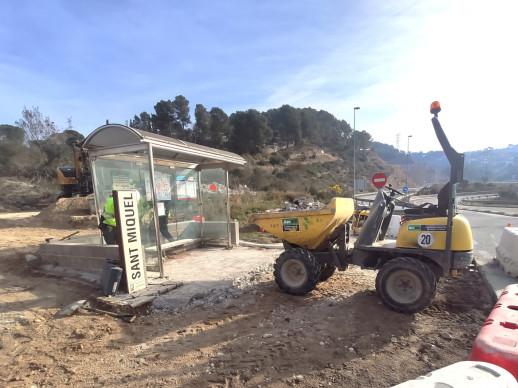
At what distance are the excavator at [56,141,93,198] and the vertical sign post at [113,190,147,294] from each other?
1353cm

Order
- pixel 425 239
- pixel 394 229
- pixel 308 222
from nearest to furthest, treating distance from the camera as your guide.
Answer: pixel 425 239 < pixel 308 222 < pixel 394 229

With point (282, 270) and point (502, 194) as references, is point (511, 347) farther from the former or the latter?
point (502, 194)

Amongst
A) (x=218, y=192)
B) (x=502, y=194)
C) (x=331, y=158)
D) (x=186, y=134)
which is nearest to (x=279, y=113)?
(x=331, y=158)

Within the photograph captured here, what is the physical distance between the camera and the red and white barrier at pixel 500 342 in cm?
228

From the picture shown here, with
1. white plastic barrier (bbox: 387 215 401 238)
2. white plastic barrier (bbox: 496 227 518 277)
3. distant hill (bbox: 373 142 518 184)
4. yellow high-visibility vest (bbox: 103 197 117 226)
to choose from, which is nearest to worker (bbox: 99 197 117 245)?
yellow high-visibility vest (bbox: 103 197 117 226)

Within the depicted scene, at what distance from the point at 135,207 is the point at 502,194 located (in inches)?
2018

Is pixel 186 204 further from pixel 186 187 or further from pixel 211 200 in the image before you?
pixel 211 200

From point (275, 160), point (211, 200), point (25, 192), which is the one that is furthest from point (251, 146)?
point (211, 200)

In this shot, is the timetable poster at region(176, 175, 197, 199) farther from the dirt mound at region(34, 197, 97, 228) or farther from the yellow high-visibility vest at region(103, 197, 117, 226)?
the dirt mound at region(34, 197, 97, 228)

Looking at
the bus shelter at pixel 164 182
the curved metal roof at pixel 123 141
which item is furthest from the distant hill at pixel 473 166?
the curved metal roof at pixel 123 141

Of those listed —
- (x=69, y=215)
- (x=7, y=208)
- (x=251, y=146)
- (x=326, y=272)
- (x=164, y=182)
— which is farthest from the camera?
(x=251, y=146)

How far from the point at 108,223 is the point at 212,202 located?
3511 mm

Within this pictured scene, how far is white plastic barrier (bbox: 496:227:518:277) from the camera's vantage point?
18.3ft

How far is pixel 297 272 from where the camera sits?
16.9 ft
